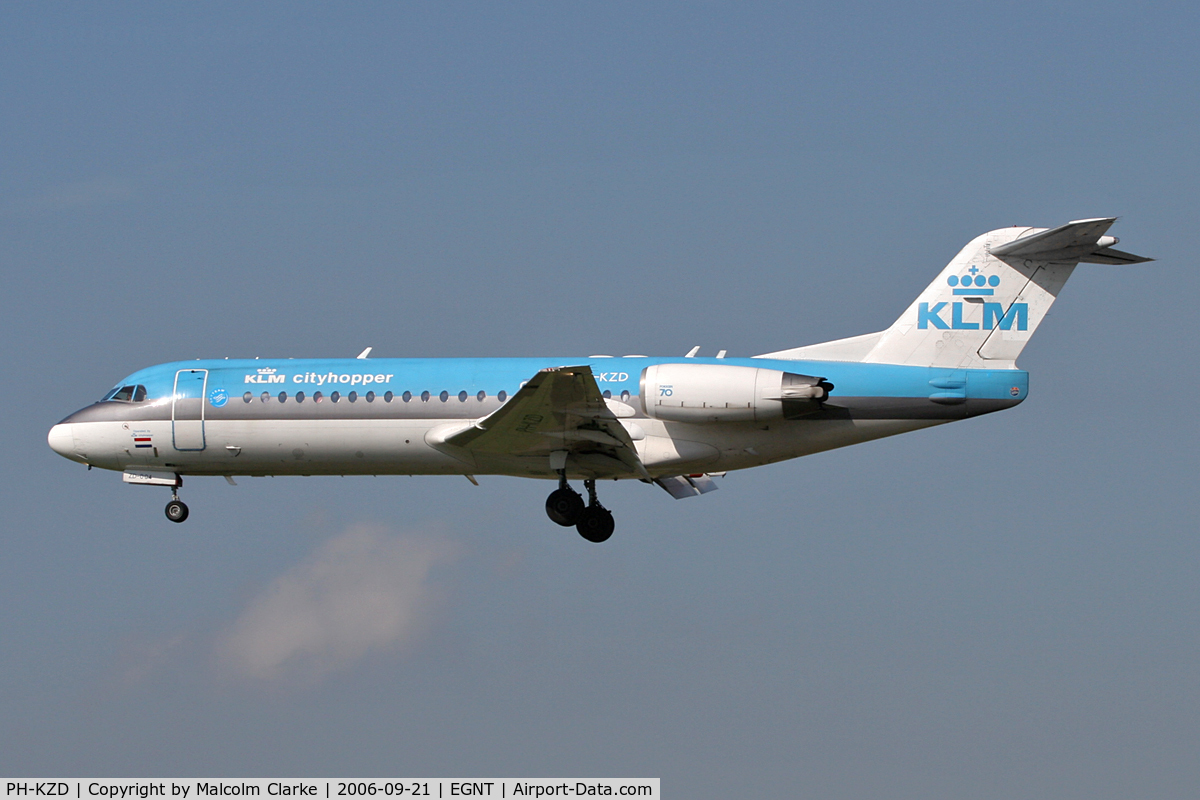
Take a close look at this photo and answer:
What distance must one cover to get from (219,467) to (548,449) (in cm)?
645

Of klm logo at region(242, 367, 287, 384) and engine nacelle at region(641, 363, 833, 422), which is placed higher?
klm logo at region(242, 367, 287, 384)

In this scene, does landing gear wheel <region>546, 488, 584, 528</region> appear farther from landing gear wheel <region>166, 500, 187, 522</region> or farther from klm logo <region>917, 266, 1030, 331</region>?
landing gear wheel <region>166, 500, 187, 522</region>

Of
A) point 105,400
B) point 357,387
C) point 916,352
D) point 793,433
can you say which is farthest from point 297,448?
point 916,352

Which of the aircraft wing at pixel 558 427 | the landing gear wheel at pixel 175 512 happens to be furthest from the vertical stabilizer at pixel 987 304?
the landing gear wheel at pixel 175 512

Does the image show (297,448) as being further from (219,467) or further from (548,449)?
(548,449)

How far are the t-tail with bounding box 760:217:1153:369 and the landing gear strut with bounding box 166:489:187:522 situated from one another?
13.2 m

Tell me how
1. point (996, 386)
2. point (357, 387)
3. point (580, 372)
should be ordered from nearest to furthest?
1. point (580, 372)
2. point (996, 386)
3. point (357, 387)

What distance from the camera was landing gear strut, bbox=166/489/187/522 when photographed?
29.7 metres

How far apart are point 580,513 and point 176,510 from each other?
26.3 ft

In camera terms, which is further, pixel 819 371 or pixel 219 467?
pixel 219 467

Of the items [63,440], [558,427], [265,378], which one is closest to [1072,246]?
[558,427]

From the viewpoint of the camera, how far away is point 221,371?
29.1 meters

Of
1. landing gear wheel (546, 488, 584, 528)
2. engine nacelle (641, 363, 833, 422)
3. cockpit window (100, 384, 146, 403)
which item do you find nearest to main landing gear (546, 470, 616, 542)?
landing gear wheel (546, 488, 584, 528)

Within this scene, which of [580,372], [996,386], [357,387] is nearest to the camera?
[580,372]
